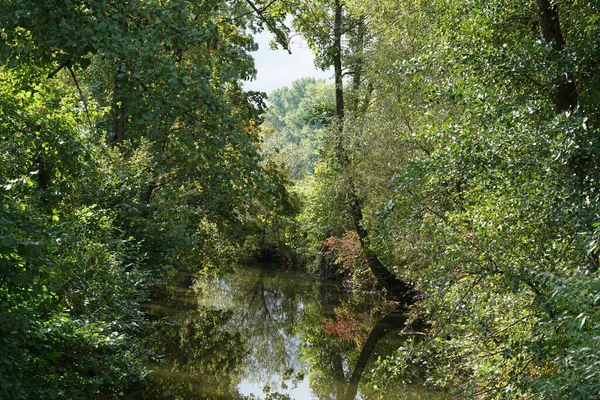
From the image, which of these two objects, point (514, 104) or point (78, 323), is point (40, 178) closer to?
point (78, 323)

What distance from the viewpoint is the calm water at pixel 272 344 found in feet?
37.1

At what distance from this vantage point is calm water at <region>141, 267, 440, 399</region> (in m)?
11.3

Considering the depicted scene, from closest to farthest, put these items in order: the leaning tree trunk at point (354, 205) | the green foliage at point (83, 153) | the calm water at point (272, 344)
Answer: the green foliage at point (83, 153), the calm water at point (272, 344), the leaning tree trunk at point (354, 205)

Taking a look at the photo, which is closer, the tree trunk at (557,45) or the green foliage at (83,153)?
the green foliage at (83,153)

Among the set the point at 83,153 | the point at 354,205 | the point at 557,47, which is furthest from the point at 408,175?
the point at 354,205

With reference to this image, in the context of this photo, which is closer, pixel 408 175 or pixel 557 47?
pixel 408 175

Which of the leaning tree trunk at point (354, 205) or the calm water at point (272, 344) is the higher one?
the leaning tree trunk at point (354, 205)

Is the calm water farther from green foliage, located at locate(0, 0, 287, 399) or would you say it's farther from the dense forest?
green foliage, located at locate(0, 0, 287, 399)

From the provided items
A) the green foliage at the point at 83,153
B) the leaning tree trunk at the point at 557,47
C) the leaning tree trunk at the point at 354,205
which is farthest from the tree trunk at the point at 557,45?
the leaning tree trunk at the point at 354,205

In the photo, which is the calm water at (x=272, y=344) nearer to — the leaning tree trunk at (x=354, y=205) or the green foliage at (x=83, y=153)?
the leaning tree trunk at (x=354, y=205)

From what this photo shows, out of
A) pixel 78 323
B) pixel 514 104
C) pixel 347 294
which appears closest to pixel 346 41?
pixel 347 294

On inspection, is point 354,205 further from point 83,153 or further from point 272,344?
point 83,153

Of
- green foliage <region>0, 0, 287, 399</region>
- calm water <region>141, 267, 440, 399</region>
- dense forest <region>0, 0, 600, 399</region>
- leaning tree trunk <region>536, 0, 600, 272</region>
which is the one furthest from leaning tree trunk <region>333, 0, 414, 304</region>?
leaning tree trunk <region>536, 0, 600, 272</region>

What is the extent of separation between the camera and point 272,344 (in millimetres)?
15891
